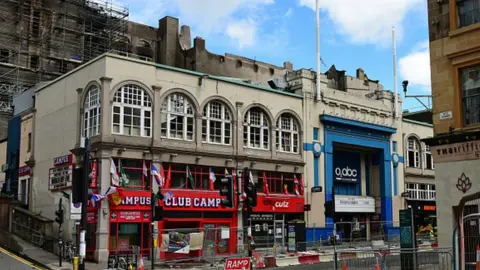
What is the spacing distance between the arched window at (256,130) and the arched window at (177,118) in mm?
4709

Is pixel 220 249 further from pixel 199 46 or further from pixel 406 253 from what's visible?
pixel 199 46

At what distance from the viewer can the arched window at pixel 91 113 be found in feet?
113

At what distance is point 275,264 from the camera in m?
30.3

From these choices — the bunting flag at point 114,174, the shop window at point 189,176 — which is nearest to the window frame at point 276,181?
the shop window at point 189,176

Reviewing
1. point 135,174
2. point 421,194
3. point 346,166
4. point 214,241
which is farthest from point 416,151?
point 135,174

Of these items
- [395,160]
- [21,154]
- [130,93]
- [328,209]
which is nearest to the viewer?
[328,209]

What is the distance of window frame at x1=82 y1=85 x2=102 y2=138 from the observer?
113ft

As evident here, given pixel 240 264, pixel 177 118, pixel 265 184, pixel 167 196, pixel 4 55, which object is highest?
pixel 4 55

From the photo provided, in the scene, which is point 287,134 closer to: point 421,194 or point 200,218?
point 200,218

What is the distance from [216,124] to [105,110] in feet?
27.5

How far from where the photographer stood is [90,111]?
116 feet

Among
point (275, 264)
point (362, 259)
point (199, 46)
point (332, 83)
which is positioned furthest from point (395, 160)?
point (362, 259)

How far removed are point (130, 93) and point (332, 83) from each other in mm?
32239

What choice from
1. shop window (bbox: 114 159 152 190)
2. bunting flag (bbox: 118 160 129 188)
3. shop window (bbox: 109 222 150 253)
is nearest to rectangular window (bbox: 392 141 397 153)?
shop window (bbox: 114 159 152 190)
